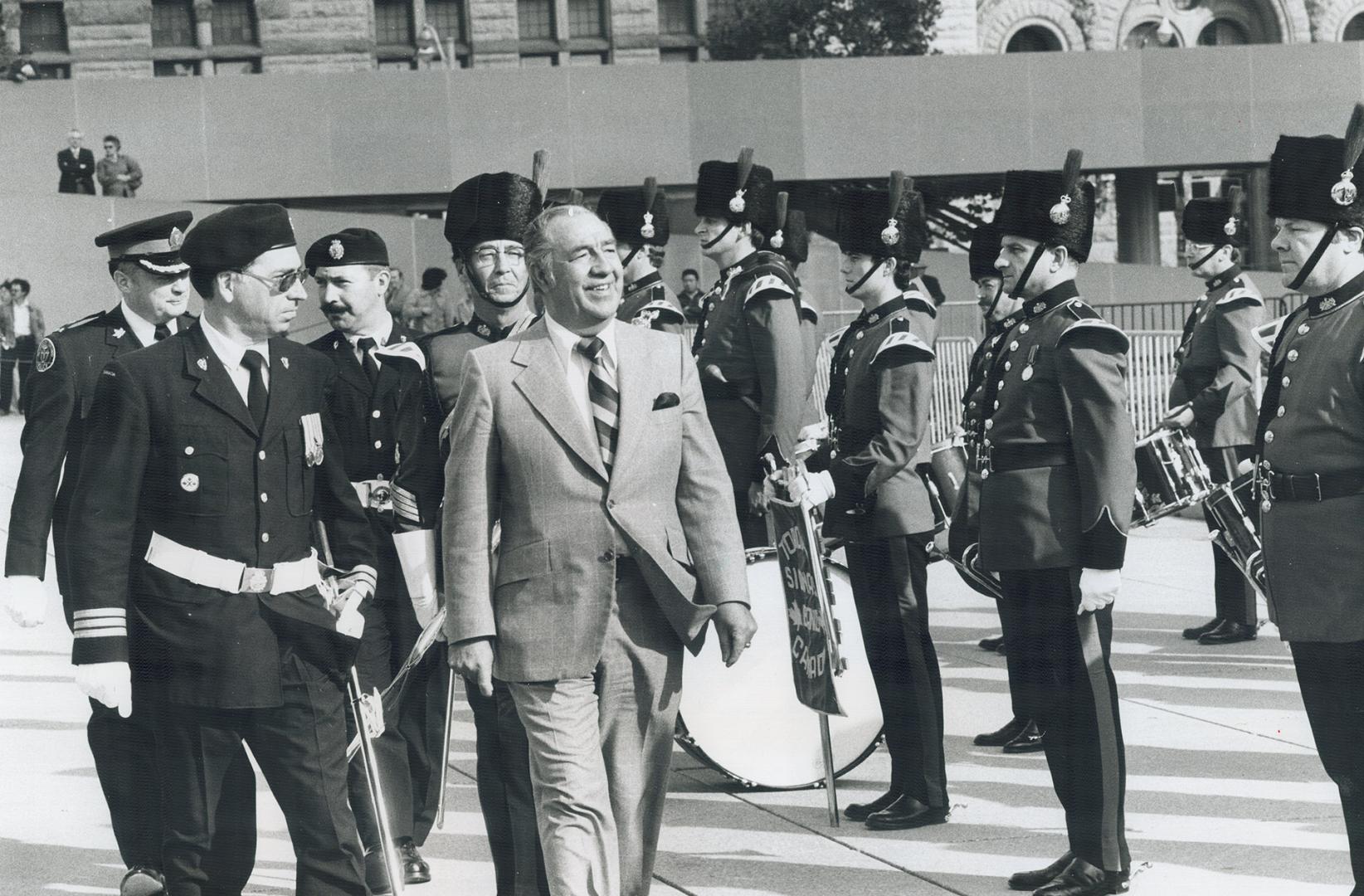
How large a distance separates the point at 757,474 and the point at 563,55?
35154mm

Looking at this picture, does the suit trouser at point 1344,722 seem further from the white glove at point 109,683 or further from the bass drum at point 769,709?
the white glove at point 109,683

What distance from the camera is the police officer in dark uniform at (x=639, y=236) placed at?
8656 mm

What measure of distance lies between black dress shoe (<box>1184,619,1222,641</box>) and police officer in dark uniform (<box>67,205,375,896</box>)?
6275 mm

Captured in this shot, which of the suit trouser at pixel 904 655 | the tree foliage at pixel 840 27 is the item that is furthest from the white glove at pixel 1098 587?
the tree foliage at pixel 840 27

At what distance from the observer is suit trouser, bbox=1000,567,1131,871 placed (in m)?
5.52

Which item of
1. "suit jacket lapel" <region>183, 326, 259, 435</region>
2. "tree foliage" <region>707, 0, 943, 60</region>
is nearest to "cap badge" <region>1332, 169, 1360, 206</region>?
"suit jacket lapel" <region>183, 326, 259, 435</region>

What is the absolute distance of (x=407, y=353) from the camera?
6023 millimetres

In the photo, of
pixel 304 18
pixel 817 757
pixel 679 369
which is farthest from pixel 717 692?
pixel 304 18

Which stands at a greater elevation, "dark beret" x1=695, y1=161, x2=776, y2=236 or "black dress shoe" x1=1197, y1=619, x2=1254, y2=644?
"dark beret" x1=695, y1=161, x2=776, y2=236

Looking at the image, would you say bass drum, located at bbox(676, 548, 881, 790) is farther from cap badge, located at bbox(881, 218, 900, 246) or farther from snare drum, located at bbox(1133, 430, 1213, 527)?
snare drum, located at bbox(1133, 430, 1213, 527)

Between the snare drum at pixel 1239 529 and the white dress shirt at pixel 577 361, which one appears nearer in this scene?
the white dress shirt at pixel 577 361

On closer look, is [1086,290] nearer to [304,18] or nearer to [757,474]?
[304,18]

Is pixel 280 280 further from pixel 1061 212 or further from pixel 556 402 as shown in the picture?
pixel 1061 212

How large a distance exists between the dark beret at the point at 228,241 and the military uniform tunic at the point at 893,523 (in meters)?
2.57
